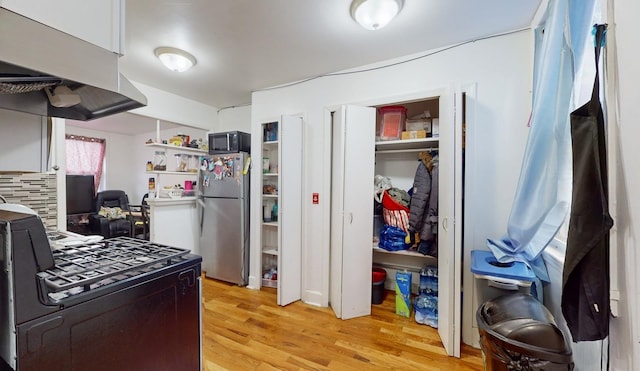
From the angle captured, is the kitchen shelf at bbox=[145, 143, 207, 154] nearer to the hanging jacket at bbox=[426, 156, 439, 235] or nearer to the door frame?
the door frame

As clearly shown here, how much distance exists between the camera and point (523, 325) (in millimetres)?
1220

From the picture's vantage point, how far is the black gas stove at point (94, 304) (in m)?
0.62

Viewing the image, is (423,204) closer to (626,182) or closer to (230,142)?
(626,182)

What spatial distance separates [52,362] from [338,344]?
1657mm

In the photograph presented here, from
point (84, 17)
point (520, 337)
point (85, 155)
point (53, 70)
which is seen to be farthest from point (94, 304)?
point (85, 155)

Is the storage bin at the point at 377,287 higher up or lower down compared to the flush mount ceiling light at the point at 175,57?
lower down

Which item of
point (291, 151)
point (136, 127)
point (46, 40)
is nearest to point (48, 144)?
point (46, 40)

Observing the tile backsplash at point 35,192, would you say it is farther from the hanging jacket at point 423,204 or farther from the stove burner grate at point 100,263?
the hanging jacket at point 423,204

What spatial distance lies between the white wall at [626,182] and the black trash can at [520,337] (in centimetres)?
24

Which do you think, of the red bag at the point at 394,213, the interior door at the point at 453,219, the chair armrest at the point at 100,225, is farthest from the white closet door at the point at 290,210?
the chair armrest at the point at 100,225

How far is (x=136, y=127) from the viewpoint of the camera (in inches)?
197

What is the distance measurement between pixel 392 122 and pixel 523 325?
5.80 feet

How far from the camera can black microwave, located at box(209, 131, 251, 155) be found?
9.86 ft

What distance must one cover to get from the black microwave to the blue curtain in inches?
A: 105
